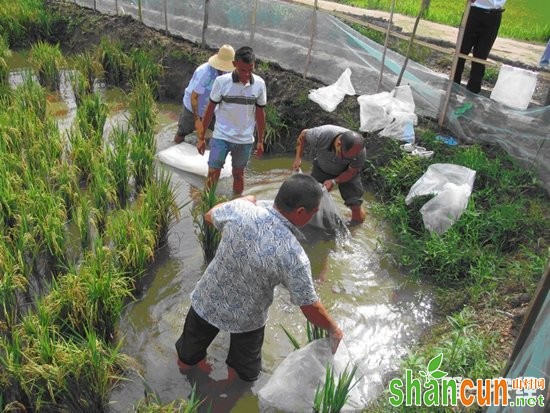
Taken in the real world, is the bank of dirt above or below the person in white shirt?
below

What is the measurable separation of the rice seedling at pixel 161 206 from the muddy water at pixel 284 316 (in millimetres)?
195

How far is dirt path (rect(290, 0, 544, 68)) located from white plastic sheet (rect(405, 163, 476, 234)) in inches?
158

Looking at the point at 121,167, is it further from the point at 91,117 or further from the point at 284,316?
the point at 284,316

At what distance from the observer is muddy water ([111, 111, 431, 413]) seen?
116 inches

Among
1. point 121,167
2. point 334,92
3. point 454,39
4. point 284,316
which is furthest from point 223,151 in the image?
point 454,39

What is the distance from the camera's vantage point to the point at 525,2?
1273 centimetres

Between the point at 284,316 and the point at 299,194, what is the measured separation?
1.62 metres

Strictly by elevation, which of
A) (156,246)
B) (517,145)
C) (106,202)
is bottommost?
(156,246)

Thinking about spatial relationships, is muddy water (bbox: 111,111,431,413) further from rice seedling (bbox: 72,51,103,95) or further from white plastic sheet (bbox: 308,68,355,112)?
rice seedling (bbox: 72,51,103,95)

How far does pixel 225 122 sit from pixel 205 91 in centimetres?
81

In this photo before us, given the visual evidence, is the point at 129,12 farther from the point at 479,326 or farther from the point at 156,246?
the point at 479,326

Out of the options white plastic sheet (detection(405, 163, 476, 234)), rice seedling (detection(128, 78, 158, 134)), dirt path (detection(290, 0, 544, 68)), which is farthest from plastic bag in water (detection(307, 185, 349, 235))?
dirt path (detection(290, 0, 544, 68))

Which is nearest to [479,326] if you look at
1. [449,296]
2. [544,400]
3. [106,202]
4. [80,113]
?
[449,296]

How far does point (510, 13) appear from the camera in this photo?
11289mm
